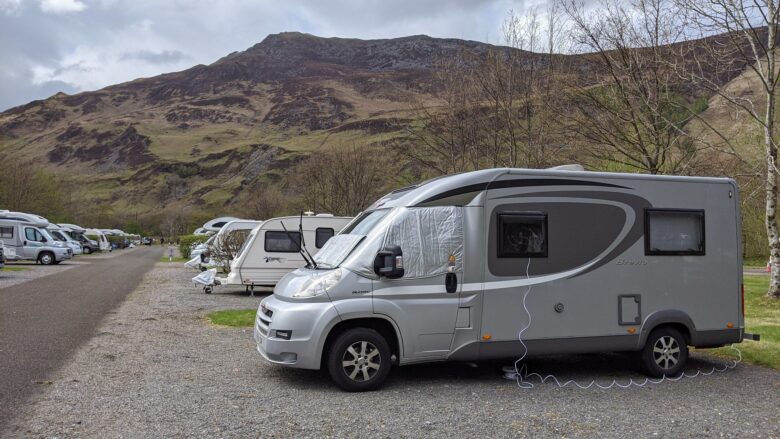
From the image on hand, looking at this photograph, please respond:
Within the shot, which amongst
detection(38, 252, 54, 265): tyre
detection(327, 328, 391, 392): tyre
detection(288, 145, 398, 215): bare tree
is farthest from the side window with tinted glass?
detection(327, 328, 391, 392): tyre

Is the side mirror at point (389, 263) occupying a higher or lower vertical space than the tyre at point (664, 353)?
higher

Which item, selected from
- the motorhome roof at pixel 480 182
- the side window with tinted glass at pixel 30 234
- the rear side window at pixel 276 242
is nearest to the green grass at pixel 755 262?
the rear side window at pixel 276 242

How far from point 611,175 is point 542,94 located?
407 inches

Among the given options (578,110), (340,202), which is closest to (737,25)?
(578,110)

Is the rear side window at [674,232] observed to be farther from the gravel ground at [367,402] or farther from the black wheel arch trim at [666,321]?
the gravel ground at [367,402]

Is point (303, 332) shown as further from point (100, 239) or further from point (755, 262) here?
point (100, 239)

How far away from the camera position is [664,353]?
26.8 ft

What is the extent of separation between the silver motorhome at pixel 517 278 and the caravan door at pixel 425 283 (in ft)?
0.04

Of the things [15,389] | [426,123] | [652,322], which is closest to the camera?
[15,389]

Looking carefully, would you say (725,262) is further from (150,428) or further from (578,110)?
(578,110)

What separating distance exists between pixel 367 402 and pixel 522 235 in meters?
2.80

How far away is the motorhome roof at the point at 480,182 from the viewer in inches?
302

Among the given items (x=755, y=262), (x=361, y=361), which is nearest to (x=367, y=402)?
(x=361, y=361)

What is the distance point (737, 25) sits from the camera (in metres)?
15.5
